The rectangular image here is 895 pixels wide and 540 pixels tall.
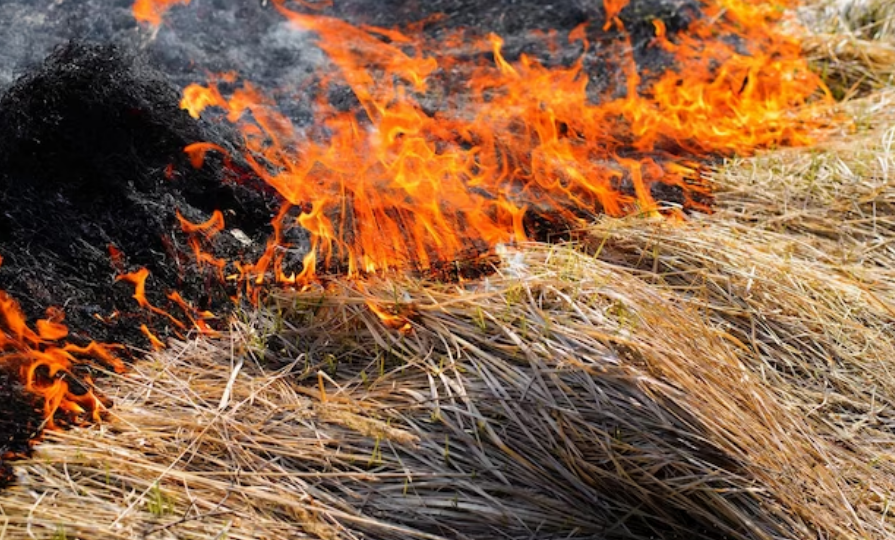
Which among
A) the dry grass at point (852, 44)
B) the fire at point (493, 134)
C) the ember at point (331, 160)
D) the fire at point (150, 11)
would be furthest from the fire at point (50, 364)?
the dry grass at point (852, 44)

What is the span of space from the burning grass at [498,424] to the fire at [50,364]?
0.09 meters

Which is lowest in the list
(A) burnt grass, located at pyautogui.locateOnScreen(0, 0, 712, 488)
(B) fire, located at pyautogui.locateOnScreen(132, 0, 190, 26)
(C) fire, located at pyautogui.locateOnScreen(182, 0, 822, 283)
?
(C) fire, located at pyautogui.locateOnScreen(182, 0, 822, 283)

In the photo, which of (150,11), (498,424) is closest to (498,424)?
(498,424)

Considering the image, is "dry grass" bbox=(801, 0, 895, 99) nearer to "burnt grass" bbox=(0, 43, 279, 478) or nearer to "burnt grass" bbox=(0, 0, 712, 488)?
"burnt grass" bbox=(0, 0, 712, 488)

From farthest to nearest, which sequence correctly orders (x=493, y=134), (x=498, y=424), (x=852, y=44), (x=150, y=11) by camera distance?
(x=852, y=44)
(x=150, y=11)
(x=493, y=134)
(x=498, y=424)

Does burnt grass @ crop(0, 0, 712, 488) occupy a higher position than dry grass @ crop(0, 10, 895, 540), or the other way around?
burnt grass @ crop(0, 0, 712, 488)

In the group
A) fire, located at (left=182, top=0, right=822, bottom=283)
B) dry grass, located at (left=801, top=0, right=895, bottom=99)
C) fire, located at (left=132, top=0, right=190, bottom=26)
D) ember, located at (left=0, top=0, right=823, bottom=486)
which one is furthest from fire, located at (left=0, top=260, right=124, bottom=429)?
dry grass, located at (left=801, top=0, right=895, bottom=99)

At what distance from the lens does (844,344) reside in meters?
2.83

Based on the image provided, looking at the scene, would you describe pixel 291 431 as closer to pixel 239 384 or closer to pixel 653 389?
pixel 239 384

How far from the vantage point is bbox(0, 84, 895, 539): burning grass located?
2.10 m

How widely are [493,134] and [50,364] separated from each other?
85.6 inches

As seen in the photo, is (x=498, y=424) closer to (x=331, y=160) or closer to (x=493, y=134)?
(x=331, y=160)

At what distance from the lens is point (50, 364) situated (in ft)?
7.66

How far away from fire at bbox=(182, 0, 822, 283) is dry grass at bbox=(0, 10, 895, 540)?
1.27 ft
